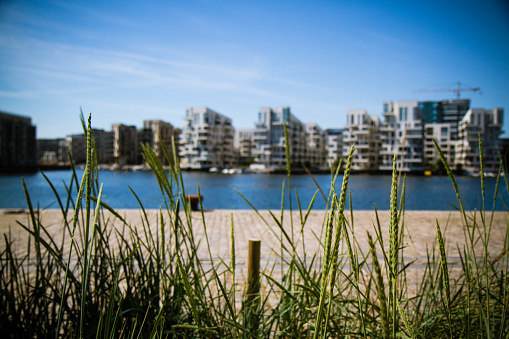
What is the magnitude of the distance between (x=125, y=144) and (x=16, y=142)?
31.6 meters

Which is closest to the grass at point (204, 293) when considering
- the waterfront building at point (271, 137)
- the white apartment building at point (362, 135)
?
the white apartment building at point (362, 135)

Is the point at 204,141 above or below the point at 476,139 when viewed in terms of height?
below

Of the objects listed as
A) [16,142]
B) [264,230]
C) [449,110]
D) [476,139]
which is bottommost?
[264,230]

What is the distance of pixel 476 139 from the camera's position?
6406 cm

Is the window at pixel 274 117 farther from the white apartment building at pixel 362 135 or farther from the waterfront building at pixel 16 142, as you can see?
the waterfront building at pixel 16 142

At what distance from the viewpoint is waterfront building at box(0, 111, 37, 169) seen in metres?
63.4

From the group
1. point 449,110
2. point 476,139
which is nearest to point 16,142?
point 476,139

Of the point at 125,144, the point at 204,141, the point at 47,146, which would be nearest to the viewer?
the point at 204,141

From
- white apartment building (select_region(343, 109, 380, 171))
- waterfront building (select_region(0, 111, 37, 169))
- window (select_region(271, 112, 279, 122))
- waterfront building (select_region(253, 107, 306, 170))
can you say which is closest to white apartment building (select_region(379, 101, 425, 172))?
white apartment building (select_region(343, 109, 380, 171))

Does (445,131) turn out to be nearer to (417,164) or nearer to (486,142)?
(486,142)

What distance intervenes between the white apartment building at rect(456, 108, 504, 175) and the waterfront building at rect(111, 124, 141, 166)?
79.8 m

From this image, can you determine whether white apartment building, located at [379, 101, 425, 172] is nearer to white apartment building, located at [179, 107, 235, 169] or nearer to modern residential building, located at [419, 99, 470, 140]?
white apartment building, located at [179, 107, 235, 169]

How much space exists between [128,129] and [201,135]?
34725mm

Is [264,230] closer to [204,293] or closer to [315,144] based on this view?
[204,293]
